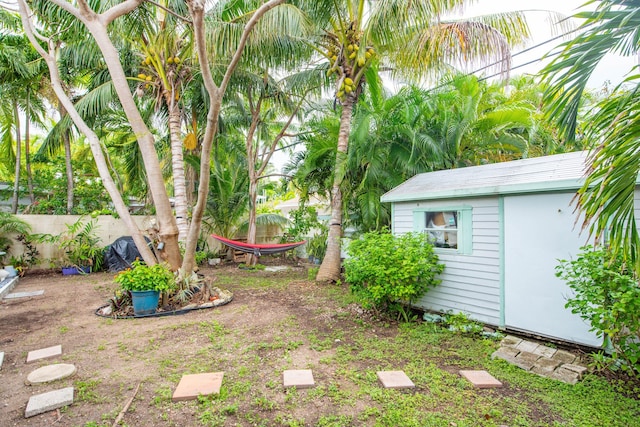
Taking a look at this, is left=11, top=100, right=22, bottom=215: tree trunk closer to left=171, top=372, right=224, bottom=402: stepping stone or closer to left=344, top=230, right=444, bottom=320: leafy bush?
left=171, top=372, right=224, bottom=402: stepping stone

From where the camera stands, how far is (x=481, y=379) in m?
2.60

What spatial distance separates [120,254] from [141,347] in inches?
202

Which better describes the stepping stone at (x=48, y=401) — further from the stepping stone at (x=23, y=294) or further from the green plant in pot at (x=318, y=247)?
the green plant in pot at (x=318, y=247)

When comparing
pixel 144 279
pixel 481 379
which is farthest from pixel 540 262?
pixel 144 279

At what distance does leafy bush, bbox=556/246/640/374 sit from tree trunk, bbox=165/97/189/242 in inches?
222

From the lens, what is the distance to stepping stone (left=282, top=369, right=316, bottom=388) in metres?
2.49

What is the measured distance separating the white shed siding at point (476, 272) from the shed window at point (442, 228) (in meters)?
0.10

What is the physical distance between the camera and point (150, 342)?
3.40 metres

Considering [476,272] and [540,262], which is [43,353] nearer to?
[476,272]

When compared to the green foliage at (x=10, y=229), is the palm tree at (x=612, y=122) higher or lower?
higher

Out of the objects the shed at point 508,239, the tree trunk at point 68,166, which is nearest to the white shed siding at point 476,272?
the shed at point 508,239

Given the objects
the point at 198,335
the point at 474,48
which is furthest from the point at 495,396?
the point at 474,48

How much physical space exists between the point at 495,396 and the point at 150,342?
3.20 meters

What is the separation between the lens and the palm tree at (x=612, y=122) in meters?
1.62
